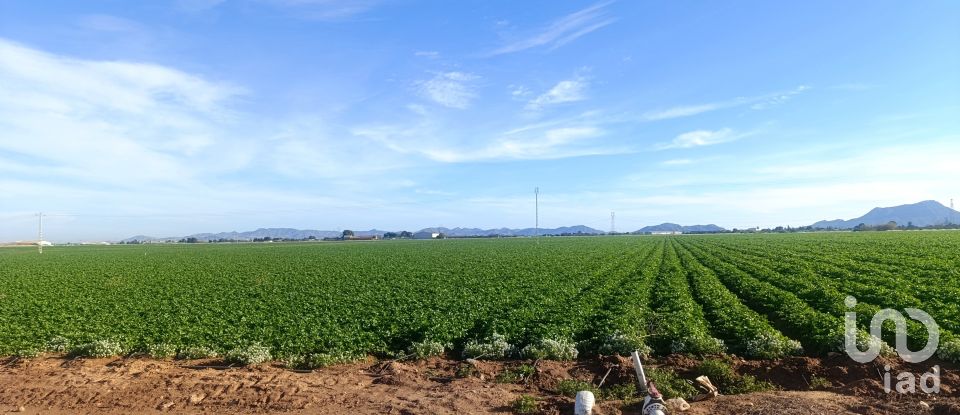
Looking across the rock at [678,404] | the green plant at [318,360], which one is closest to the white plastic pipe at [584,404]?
the rock at [678,404]

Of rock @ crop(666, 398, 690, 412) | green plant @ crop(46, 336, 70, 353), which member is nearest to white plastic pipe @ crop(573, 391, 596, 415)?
rock @ crop(666, 398, 690, 412)

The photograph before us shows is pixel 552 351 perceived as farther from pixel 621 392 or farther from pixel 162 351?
pixel 162 351

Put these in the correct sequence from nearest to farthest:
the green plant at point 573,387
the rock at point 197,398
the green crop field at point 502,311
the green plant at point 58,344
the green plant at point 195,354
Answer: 1. the rock at point 197,398
2. the green plant at point 573,387
3. the green plant at point 195,354
4. the green crop field at point 502,311
5. the green plant at point 58,344

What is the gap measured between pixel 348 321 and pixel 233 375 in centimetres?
705

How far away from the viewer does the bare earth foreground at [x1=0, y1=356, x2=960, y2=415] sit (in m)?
8.33

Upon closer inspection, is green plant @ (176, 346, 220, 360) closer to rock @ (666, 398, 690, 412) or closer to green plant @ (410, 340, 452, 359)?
green plant @ (410, 340, 452, 359)

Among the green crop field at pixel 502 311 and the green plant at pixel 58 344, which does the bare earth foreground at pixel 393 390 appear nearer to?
the green crop field at pixel 502 311

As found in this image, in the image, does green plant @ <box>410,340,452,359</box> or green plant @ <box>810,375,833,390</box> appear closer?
green plant @ <box>810,375,833,390</box>

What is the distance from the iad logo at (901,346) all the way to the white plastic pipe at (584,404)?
5.04 metres

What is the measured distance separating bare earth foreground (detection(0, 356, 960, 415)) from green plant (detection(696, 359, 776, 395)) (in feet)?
1.51

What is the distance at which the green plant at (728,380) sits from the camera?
9477 mm

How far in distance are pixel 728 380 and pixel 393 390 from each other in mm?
6404

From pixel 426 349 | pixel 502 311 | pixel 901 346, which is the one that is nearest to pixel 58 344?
pixel 426 349

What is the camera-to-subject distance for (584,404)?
26.7 ft
